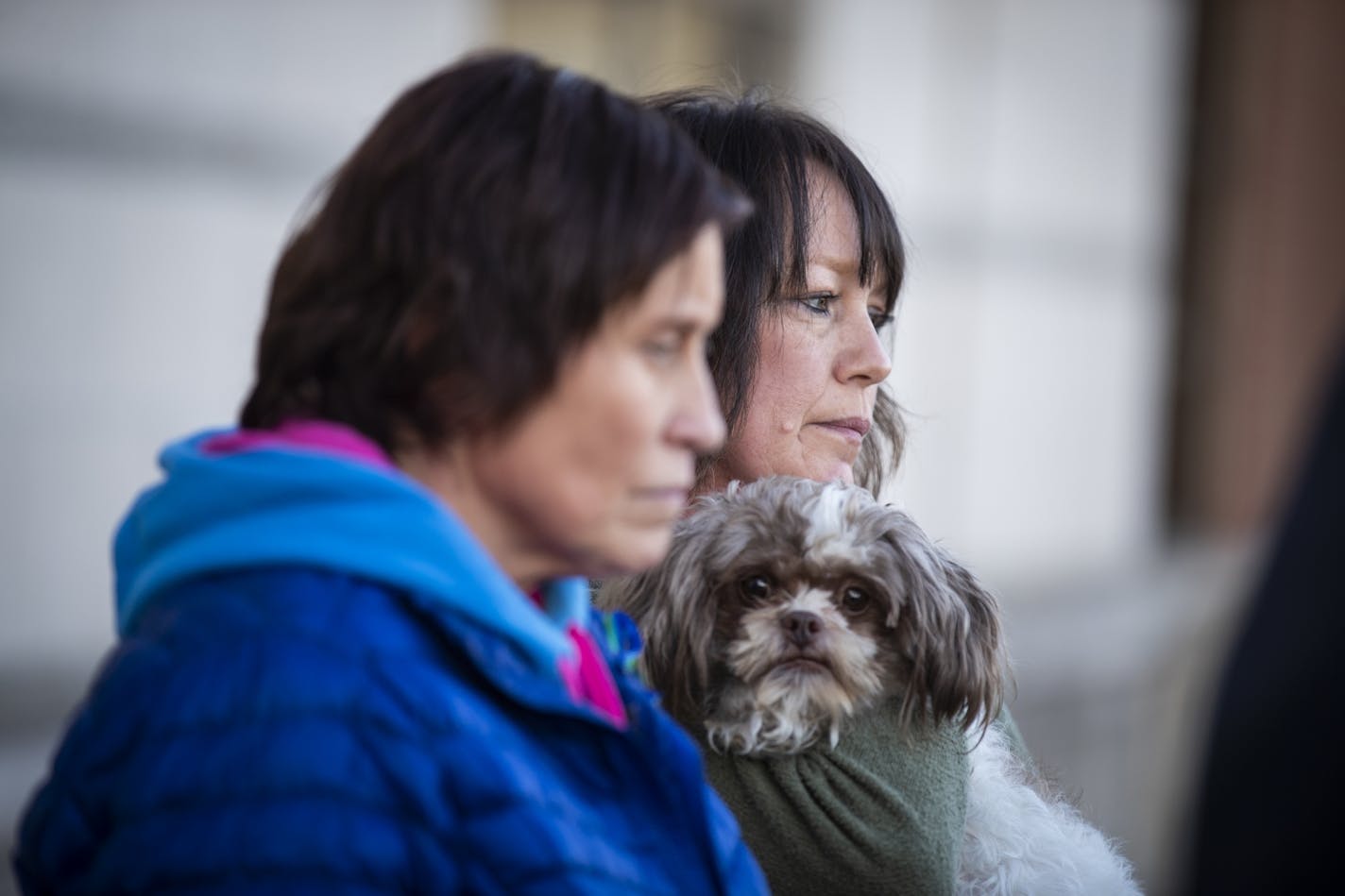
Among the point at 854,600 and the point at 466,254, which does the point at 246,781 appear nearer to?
the point at 466,254

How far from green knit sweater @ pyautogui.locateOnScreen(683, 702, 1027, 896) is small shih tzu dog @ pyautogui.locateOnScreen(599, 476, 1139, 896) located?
0.03 meters

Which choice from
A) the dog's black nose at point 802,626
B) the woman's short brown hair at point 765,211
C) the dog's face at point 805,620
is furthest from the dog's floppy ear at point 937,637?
the woman's short brown hair at point 765,211

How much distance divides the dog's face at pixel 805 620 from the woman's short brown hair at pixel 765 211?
1.13ft

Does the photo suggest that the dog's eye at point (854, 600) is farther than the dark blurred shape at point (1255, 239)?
No

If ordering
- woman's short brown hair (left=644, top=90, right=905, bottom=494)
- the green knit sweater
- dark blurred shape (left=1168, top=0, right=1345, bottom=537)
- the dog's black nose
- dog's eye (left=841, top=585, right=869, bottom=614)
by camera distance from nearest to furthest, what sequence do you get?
the green knit sweater, the dog's black nose, dog's eye (left=841, top=585, right=869, bottom=614), woman's short brown hair (left=644, top=90, right=905, bottom=494), dark blurred shape (left=1168, top=0, right=1345, bottom=537)

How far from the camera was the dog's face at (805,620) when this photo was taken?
6.95ft

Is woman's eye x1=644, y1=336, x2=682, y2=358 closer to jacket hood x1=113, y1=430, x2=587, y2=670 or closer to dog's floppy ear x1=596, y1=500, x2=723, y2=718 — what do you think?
jacket hood x1=113, y1=430, x2=587, y2=670

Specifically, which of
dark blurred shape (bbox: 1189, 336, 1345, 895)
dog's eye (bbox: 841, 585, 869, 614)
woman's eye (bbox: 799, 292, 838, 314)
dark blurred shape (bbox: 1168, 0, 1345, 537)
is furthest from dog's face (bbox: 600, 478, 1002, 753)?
dark blurred shape (bbox: 1168, 0, 1345, 537)

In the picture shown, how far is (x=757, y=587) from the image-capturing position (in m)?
2.22

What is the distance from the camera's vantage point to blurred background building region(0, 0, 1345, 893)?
421 centimetres

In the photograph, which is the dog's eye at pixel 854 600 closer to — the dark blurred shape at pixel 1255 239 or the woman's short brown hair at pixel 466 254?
the woman's short brown hair at pixel 466 254

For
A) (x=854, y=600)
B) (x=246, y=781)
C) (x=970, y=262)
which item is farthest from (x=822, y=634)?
(x=970, y=262)

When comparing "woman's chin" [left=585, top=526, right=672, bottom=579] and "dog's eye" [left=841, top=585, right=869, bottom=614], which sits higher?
"woman's chin" [left=585, top=526, right=672, bottom=579]

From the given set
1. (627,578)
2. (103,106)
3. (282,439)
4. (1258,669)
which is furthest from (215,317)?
(1258,669)
